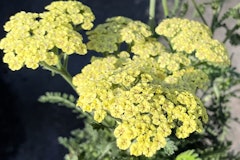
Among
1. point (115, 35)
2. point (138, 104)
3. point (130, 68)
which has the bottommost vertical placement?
point (138, 104)

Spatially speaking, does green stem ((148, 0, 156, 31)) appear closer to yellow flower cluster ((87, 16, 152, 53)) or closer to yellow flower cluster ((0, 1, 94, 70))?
yellow flower cluster ((87, 16, 152, 53))

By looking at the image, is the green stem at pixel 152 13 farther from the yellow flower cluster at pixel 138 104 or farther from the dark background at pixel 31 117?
the dark background at pixel 31 117

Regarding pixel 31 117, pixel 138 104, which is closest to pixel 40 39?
pixel 138 104

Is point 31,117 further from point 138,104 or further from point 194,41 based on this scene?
point 138,104

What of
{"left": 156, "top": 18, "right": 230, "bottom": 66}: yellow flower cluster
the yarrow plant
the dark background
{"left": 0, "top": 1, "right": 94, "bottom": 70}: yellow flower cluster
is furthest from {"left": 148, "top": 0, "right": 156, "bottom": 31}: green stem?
the dark background

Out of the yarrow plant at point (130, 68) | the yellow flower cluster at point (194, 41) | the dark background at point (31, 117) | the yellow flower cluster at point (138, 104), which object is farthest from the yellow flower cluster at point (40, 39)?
the dark background at point (31, 117)

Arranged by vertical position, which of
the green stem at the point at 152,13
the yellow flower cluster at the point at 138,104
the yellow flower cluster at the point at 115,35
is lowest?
the yellow flower cluster at the point at 138,104

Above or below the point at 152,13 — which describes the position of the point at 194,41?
below
